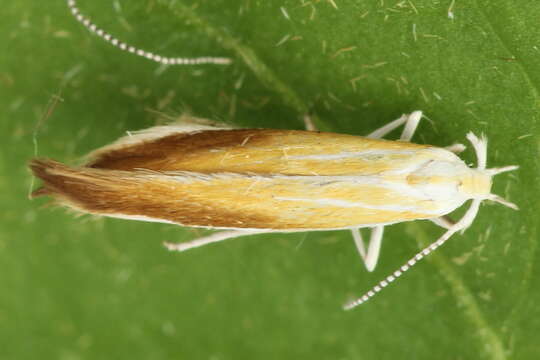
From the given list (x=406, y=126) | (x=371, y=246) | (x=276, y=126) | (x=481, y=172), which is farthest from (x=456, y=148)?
(x=276, y=126)

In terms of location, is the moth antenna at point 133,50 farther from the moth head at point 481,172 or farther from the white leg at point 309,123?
the moth head at point 481,172

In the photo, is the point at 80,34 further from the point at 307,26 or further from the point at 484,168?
the point at 484,168

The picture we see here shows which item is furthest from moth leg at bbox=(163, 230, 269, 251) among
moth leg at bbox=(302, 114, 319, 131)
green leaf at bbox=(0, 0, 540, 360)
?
moth leg at bbox=(302, 114, 319, 131)

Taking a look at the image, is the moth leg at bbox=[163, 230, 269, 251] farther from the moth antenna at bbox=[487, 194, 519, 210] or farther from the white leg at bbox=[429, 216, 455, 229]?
the moth antenna at bbox=[487, 194, 519, 210]

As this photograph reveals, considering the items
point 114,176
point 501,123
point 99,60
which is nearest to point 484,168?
point 501,123

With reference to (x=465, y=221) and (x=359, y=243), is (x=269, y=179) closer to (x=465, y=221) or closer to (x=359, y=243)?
(x=359, y=243)

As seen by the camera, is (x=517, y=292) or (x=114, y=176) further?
(x=517, y=292)

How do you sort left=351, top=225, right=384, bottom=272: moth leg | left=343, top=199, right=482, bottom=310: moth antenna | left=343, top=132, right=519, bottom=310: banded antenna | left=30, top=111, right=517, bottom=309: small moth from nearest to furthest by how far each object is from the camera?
left=30, top=111, right=517, bottom=309: small moth → left=343, top=132, right=519, bottom=310: banded antenna → left=343, top=199, right=482, bottom=310: moth antenna → left=351, top=225, right=384, bottom=272: moth leg

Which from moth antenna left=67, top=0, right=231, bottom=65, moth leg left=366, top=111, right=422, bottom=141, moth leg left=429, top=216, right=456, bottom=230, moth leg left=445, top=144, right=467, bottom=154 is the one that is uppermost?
moth antenna left=67, top=0, right=231, bottom=65
